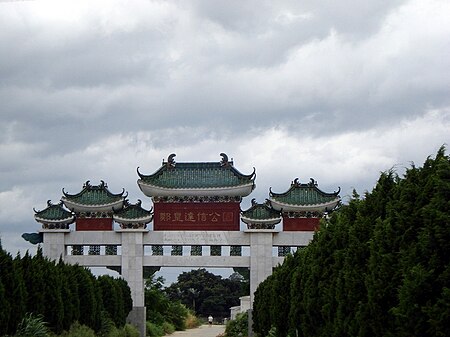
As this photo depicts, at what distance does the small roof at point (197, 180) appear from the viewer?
106 feet

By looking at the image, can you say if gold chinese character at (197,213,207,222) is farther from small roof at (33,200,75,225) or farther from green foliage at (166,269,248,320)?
green foliage at (166,269,248,320)

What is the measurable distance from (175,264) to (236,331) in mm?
4692

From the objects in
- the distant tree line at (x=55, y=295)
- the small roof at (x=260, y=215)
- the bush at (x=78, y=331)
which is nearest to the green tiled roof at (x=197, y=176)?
the small roof at (x=260, y=215)

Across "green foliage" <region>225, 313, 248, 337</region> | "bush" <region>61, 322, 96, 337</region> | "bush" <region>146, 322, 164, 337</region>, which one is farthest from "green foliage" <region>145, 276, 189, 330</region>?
"bush" <region>61, 322, 96, 337</region>

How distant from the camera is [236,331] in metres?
34.8

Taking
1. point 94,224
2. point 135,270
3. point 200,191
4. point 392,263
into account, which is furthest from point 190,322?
point 392,263

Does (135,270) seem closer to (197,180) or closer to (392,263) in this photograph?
(197,180)

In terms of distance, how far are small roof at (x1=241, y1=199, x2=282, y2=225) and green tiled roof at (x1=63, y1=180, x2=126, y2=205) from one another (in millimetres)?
5455

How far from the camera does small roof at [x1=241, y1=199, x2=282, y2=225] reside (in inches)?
1286

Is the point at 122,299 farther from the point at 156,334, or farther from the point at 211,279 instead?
the point at 211,279

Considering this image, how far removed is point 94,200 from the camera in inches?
1329

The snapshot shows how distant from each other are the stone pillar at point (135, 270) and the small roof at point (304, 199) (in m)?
5.82

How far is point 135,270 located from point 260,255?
→ 5.25m

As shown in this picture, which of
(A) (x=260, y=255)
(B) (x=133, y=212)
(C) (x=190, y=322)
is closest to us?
(A) (x=260, y=255)
